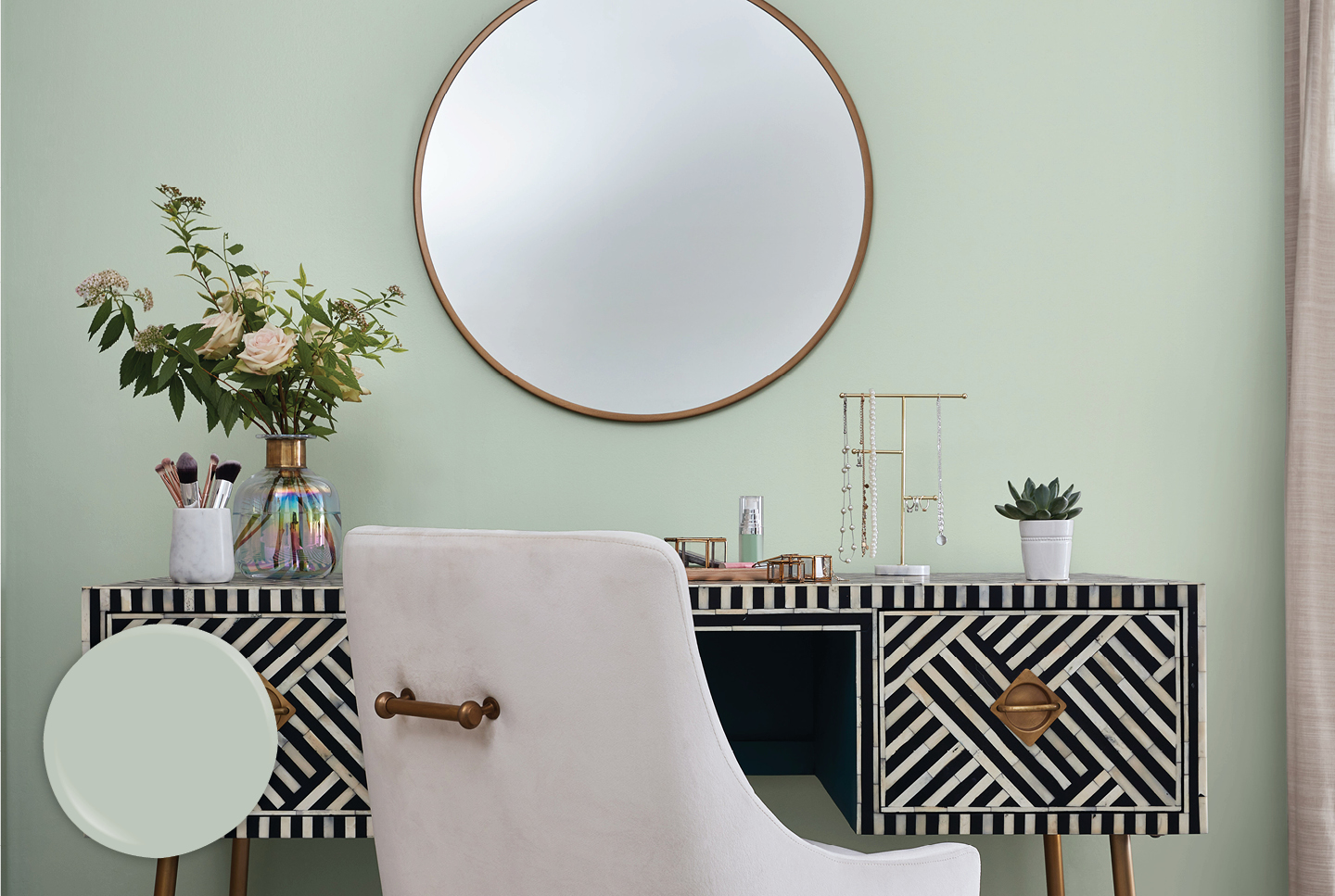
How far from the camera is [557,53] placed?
1.74 metres

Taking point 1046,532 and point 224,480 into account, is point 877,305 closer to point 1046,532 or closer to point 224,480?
point 1046,532

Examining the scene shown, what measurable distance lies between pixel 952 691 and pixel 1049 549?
0.96ft

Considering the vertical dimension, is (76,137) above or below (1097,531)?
above

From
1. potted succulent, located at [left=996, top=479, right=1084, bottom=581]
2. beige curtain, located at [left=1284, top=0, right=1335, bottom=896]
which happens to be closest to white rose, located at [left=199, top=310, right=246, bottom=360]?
potted succulent, located at [left=996, top=479, right=1084, bottom=581]

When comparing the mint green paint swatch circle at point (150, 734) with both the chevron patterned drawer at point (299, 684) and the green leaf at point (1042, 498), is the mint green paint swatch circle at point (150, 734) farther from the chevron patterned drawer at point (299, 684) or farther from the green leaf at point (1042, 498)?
the green leaf at point (1042, 498)

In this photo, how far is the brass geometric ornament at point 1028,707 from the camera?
130 cm

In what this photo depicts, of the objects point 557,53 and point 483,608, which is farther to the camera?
point 557,53

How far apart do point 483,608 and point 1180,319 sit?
1.56m

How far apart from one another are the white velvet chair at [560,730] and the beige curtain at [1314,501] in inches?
48.4

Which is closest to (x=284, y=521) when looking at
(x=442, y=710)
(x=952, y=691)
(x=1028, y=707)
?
(x=442, y=710)

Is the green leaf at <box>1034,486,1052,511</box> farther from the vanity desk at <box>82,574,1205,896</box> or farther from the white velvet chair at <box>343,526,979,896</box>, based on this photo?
the white velvet chair at <box>343,526,979,896</box>

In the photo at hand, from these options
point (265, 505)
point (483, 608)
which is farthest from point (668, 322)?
point (483, 608)

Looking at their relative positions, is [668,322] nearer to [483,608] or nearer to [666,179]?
[666,179]

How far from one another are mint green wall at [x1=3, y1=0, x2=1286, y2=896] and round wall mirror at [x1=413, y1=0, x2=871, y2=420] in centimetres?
6
